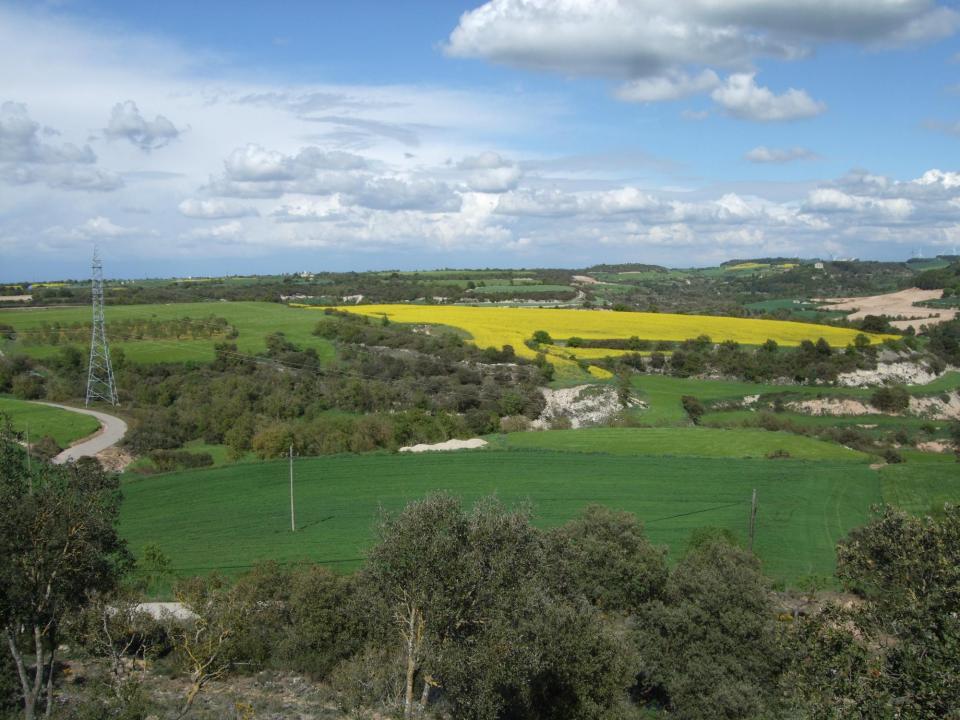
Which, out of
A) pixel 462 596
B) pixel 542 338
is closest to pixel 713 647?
pixel 462 596

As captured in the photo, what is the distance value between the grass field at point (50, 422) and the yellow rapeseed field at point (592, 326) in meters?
32.8

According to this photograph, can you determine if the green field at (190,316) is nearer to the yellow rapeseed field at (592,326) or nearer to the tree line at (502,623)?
the yellow rapeseed field at (592,326)

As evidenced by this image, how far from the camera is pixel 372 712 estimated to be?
56.7ft

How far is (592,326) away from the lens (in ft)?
263

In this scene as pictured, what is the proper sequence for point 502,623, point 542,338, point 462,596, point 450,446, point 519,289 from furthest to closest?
point 519,289, point 542,338, point 450,446, point 502,623, point 462,596

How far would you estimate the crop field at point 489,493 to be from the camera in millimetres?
28641

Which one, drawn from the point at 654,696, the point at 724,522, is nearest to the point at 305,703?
the point at 654,696

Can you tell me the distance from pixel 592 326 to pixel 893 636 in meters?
69.3

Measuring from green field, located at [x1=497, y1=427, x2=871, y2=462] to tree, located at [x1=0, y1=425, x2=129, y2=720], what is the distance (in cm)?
3130

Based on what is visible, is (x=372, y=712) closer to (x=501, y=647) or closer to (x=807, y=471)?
(x=501, y=647)

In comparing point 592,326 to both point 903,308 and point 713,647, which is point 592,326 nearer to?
point 903,308

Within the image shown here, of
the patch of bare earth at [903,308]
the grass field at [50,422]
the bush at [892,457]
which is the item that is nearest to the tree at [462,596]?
the bush at [892,457]

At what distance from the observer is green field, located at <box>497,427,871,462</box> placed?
43469 mm

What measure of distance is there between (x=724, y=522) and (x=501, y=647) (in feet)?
65.5
